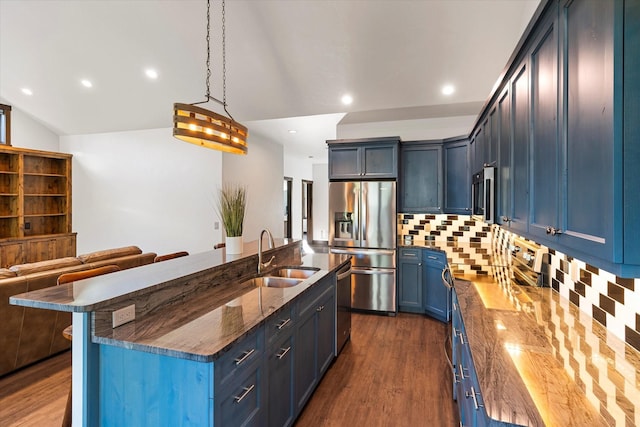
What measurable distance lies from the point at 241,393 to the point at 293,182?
8872 millimetres

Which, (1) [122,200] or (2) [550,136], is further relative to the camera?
(1) [122,200]

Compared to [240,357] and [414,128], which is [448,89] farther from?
[240,357]

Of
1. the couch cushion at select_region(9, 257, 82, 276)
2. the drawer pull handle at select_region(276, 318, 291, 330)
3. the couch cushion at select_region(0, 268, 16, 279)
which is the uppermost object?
the couch cushion at select_region(9, 257, 82, 276)

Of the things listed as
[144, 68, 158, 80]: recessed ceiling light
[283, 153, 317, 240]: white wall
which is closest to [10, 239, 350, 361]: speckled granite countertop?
[144, 68, 158, 80]: recessed ceiling light

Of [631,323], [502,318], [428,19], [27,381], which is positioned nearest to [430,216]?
[428,19]

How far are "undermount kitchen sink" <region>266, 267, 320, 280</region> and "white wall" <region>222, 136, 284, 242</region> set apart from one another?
327 centimetres

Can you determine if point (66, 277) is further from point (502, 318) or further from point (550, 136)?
point (550, 136)

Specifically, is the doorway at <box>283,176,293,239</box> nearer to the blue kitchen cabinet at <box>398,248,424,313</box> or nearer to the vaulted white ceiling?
the vaulted white ceiling

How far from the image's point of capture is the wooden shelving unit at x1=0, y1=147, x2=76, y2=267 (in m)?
6.04

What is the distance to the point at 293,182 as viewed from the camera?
10234 millimetres

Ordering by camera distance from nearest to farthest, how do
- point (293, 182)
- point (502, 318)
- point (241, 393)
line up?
point (241, 393)
point (502, 318)
point (293, 182)

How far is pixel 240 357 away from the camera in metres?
1.54

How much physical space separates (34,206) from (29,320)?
4.77m

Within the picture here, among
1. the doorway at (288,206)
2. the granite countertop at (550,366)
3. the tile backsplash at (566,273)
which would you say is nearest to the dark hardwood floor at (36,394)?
the granite countertop at (550,366)
